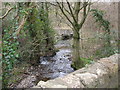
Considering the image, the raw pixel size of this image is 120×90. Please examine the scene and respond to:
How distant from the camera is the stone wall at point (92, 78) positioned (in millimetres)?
1514

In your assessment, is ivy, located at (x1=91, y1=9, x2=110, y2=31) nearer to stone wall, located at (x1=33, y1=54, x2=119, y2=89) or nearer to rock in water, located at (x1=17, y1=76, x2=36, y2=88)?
rock in water, located at (x1=17, y1=76, x2=36, y2=88)

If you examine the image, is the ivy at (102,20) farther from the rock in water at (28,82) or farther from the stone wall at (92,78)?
the stone wall at (92,78)

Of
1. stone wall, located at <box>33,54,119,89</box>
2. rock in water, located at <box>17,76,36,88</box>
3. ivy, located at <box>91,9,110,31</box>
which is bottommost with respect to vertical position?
rock in water, located at <box>17,76,36,88</box>

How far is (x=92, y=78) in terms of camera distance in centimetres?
172

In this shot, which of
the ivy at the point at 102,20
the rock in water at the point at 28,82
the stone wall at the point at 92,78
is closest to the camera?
the stone wall at the point at 92,78

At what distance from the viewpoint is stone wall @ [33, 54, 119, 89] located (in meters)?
1.51

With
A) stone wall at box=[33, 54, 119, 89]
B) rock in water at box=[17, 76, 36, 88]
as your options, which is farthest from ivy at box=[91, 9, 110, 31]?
stone wall at box=[33, 54, 119, 89]

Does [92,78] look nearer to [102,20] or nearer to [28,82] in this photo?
[28,82]

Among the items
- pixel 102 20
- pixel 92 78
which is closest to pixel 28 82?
pixel 92 78

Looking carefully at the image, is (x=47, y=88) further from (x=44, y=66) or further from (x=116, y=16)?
(x=116, y=16)

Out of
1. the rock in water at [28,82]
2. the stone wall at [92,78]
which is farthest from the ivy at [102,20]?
the stone wall at [92,78]

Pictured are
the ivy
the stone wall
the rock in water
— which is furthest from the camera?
the ivy

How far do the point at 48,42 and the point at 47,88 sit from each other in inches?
307

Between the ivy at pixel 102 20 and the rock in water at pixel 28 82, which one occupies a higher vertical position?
the ivy at pixel 102 20
